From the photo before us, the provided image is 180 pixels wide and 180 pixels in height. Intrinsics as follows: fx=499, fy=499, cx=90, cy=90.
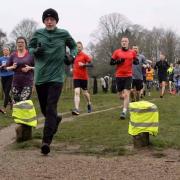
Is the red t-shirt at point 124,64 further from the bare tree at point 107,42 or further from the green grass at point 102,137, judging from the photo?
the bare tree at point 107,42

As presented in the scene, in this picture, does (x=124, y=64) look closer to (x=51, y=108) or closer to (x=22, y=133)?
(x=22, y=133)

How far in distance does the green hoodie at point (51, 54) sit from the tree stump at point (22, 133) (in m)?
1.28

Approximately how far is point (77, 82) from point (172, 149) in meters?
6.72

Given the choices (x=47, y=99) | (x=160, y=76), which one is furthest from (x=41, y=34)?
(x=160, y=76)

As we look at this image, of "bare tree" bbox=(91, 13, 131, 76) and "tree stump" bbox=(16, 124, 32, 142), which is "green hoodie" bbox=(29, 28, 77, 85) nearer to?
"tree stump" bbox=(16, 124, 32, 142)

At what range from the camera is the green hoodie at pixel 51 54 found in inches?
297

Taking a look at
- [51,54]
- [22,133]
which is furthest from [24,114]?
[51,54]

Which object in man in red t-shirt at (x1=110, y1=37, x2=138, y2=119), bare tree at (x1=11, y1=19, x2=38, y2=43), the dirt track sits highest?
bare tree at (x1=11, y1=19, x2=38, y2=43)

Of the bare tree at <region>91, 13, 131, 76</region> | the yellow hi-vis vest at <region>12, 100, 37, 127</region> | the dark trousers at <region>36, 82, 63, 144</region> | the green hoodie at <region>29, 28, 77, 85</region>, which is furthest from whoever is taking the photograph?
the bare tree at <region>91, 13, 131, 76</region>

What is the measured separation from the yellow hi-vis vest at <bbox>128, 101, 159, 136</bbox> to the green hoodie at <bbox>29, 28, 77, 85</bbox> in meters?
1.32

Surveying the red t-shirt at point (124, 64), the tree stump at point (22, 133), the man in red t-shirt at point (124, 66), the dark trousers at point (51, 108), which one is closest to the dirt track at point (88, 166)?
the dark trousers at point (51, 108)

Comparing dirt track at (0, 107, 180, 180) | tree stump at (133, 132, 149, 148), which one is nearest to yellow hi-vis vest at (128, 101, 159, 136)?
tree stump at (133, 132, 149, 148)

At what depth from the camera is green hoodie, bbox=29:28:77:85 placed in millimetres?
7555

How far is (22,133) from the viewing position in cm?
862
